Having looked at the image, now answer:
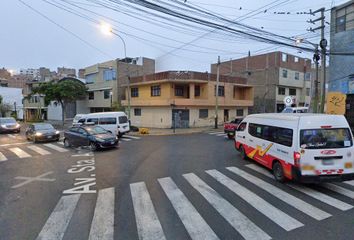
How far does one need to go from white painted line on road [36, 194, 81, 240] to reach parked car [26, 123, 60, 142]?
13577 millimetres

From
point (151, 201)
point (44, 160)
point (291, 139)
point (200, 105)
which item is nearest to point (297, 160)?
point (291, 139)

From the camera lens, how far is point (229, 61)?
4797 centimetres

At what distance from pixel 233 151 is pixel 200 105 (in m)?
15.3

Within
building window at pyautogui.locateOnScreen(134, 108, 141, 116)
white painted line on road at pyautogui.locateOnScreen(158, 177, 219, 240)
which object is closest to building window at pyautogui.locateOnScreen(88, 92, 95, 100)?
building window at pyautogui.locateOnScreen(134, 108, 141, 116)

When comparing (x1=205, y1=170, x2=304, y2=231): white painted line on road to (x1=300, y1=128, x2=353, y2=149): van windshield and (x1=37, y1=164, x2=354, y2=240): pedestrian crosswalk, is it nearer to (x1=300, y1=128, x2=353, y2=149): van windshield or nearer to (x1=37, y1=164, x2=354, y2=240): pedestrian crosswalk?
(x1=37, y1=164, x2=354, y2=240): pedestrian crosswalk

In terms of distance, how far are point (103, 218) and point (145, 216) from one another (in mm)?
923

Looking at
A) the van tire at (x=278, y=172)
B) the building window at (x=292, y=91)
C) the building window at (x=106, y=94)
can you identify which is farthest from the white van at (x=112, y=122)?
the building window at (x=292, y=91)

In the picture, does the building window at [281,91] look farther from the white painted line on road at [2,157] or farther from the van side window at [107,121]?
the white painted line on road at [2,157]

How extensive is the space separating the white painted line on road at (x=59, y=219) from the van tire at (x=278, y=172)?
623 cm

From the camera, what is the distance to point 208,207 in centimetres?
556

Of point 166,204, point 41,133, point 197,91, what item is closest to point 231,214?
point 166,204

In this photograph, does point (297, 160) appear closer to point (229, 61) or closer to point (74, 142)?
point (74, 142)

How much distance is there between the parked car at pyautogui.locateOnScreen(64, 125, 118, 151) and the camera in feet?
44.4

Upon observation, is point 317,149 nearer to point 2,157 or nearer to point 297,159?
point 297,159
